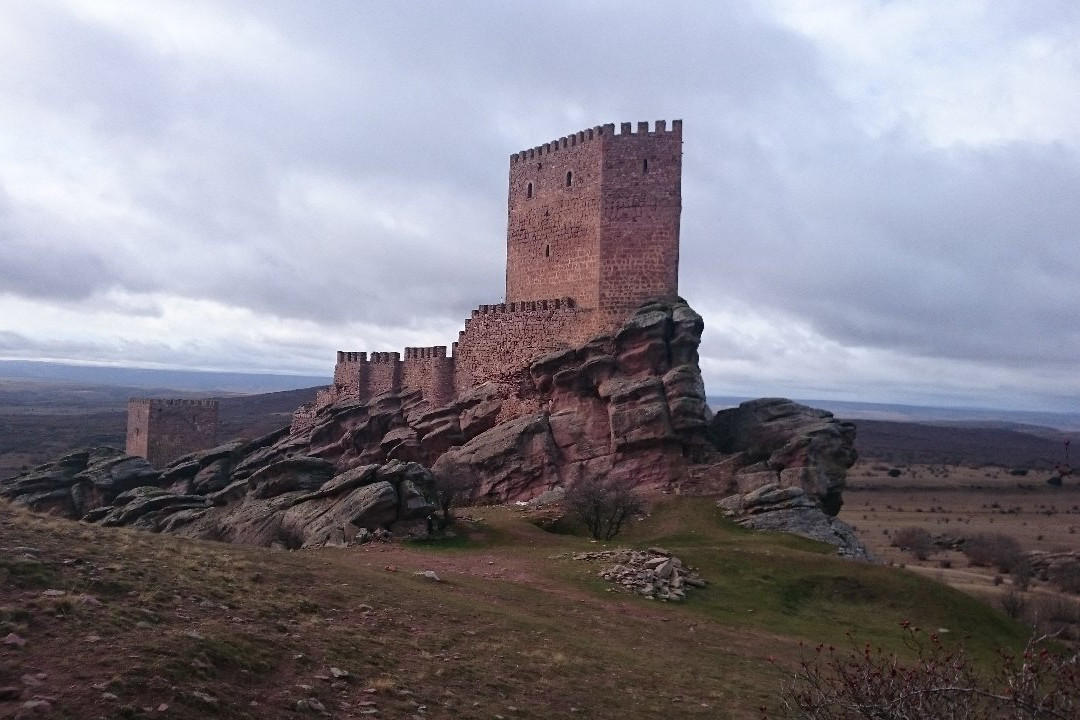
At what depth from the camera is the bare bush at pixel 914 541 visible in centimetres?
4884

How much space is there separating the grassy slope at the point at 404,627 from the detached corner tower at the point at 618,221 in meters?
15.2

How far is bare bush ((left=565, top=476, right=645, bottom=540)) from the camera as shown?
2823 centimetres

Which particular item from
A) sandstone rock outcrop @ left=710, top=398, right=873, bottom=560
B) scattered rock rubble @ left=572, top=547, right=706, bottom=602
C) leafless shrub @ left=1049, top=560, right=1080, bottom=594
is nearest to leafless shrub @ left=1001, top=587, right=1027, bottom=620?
sandstone rock outcrop @ left=710, top=398, right=873, bottom=560

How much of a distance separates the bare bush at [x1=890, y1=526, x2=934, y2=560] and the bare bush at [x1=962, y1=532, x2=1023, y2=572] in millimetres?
2254

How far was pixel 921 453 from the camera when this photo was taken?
12675 centimetres

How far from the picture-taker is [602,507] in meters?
28.4

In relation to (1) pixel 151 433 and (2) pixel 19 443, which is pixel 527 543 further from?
(2) pixel 19 443

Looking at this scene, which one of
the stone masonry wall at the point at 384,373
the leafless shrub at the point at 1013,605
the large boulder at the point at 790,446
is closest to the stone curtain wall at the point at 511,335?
the stone masonry wall at the point at 384,373

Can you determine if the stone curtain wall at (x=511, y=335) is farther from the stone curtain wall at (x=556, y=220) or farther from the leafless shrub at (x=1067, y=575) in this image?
the leafless shrub at (x=1067, y=575)

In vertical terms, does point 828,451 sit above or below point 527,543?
above

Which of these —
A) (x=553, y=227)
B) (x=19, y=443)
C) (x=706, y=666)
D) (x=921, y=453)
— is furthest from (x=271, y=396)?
(x=706, y=666)

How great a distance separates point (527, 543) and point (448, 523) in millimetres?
2667

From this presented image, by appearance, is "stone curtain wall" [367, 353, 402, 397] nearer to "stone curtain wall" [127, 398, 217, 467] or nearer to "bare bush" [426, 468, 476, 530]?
"bare bush" [426, 468, 476, 530]

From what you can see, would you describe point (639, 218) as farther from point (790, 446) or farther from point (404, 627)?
point (404, 627)
